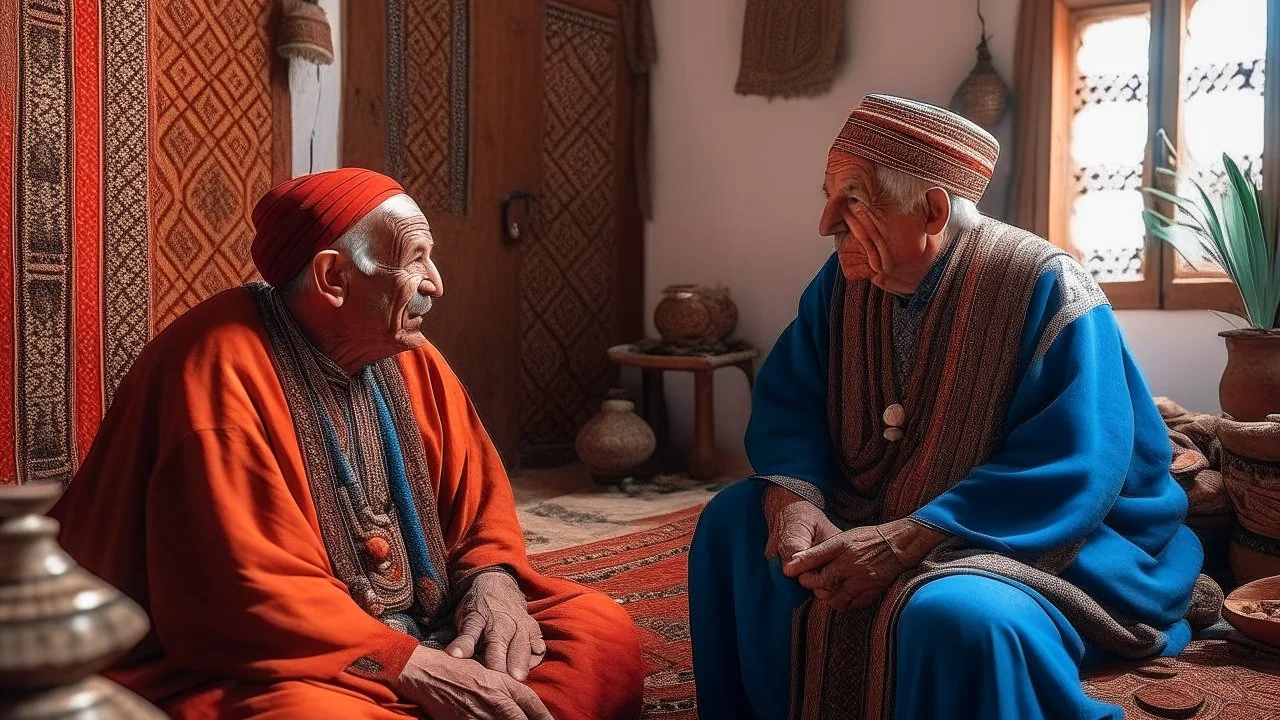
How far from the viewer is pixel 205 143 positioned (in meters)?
4.54

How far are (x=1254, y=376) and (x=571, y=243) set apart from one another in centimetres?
389

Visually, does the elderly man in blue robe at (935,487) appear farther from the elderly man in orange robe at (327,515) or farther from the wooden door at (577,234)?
the wooden door at (577,234)

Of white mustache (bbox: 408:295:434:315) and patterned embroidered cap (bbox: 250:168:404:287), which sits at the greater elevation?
patterned embroidered cap (bbox: 250:168:404:287)

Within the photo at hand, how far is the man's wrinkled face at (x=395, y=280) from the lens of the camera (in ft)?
6.83

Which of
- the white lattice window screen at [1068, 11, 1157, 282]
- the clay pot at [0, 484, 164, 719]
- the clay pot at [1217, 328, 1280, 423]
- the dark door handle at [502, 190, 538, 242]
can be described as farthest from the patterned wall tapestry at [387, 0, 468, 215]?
the clay pot at [0, 484, 164, 719]

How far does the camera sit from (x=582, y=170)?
257 inches

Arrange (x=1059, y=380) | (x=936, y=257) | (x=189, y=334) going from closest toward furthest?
1. (x=189, y=334)
2. (x=1059, y=380)
3. (x=936, y=257)

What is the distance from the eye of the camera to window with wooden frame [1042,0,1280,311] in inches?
184

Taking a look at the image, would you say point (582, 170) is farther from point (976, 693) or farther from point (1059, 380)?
point (976, 693)

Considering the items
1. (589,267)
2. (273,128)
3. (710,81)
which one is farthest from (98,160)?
(710,81)

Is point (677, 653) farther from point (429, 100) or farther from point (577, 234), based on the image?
point (577, 234)

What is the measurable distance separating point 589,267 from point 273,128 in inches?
91.0

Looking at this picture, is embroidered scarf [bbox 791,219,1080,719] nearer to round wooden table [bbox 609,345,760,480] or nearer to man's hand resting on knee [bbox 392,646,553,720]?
man's hand resting on knee [bbox 392,646,553,720]

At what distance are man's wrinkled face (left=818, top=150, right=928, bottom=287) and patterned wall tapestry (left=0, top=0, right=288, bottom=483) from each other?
3104mm
